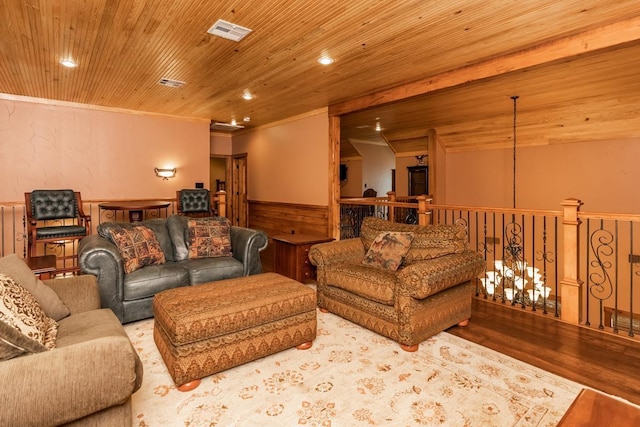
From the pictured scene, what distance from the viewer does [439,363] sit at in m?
2.51

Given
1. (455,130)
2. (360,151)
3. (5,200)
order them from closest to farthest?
(5,200)
(455,130)
(360,151)

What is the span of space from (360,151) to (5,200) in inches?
298

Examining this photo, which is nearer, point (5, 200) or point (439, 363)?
point (439, 363)

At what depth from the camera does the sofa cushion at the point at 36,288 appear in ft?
6.60

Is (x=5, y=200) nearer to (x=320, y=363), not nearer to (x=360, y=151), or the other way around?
(x=320, y=363)

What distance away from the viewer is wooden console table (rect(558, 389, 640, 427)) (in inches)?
49.7

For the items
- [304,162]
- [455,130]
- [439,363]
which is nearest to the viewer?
[439,363]

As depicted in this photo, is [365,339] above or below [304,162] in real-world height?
below

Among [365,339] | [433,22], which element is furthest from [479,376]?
[433,22]

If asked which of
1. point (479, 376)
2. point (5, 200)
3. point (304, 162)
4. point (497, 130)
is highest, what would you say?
point (497, 130)

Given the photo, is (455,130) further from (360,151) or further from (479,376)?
(479,376)

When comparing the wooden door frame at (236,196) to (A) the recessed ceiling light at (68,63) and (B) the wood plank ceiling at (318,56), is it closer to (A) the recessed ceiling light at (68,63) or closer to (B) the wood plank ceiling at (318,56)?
(B) the wood plank ceiling at (318,56)

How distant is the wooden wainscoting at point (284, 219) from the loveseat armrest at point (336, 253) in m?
2.07

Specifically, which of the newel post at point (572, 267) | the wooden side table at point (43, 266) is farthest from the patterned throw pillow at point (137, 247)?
the newel post at point (572, 267)
